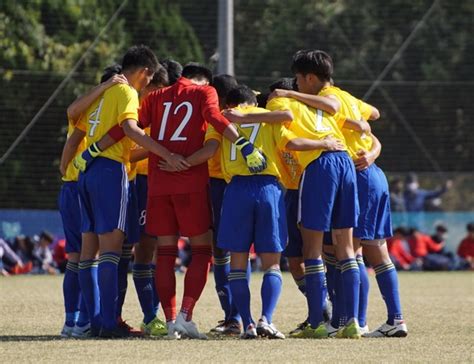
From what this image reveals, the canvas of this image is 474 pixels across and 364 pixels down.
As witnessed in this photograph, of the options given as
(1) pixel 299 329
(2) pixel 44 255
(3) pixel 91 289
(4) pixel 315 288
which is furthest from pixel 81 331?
(2) pixel 44 255

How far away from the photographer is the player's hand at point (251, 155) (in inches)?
301

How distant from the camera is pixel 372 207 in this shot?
8289mm

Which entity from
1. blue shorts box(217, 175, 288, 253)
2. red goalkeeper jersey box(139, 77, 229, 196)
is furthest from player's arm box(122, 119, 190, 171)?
blue shorts box(217, 175, 288, 253)

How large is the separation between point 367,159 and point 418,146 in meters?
14.5

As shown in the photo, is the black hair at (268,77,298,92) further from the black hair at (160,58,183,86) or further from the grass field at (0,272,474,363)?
the grass field at (0,272,474,363)

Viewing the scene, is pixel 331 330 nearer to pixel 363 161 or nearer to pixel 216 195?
pixel 363 161

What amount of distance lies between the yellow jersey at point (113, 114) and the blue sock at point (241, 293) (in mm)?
1102

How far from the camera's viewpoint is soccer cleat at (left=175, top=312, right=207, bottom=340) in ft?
25.6

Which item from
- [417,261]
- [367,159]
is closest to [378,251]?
[367,159]

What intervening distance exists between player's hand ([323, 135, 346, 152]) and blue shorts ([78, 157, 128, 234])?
4.52 ft

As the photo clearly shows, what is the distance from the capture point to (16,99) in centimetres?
2061

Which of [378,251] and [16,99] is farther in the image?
→ [16,99]

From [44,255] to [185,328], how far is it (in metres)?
11.6

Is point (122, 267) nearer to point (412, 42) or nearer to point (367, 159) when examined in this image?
point (367, 159)
